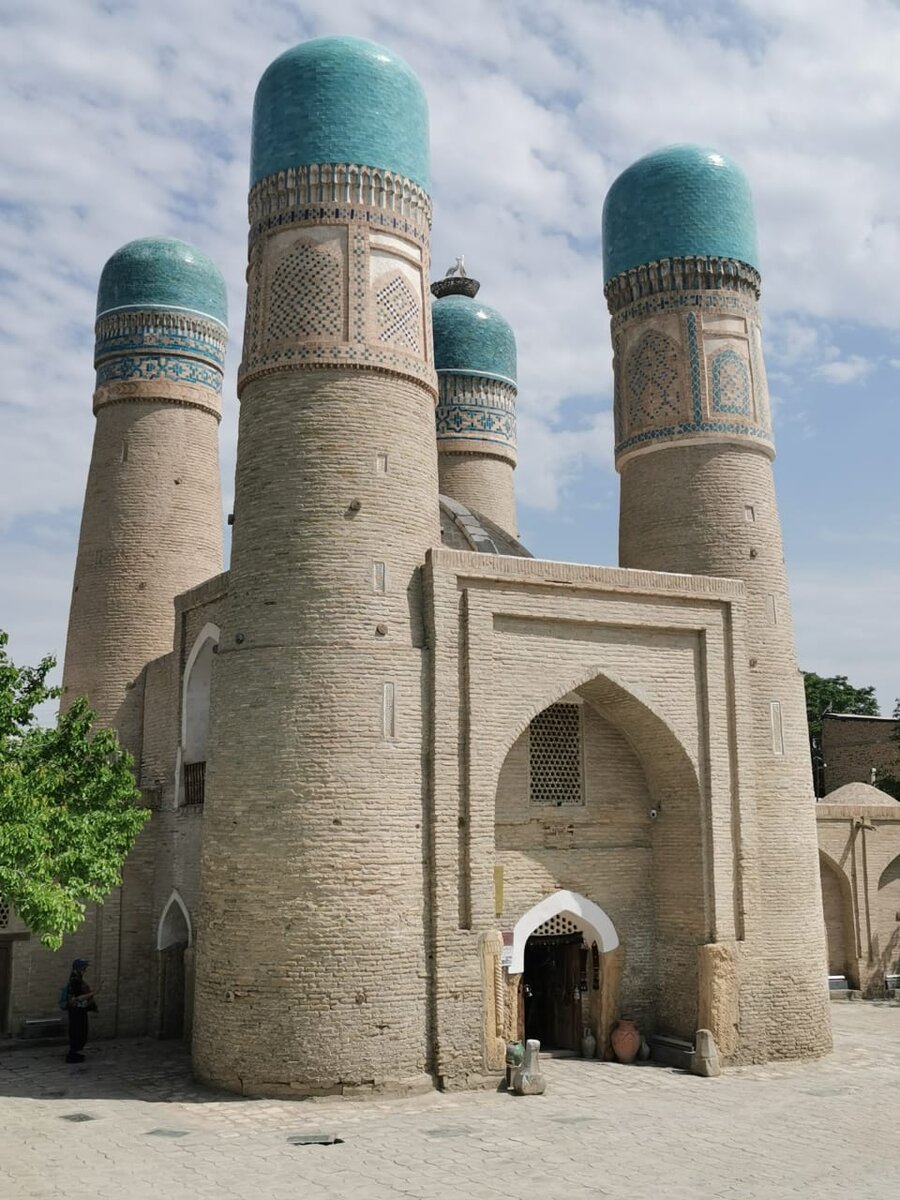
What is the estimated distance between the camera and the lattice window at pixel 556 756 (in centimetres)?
1390

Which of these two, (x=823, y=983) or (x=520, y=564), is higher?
(x=520, y=564)

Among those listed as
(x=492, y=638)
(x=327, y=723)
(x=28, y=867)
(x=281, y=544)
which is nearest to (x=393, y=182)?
(x=281, y=544)

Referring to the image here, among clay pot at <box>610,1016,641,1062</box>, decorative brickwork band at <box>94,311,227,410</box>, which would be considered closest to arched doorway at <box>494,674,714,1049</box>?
clay pot at <box>610,1016,641,1062</box>

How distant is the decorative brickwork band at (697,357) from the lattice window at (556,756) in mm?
4092

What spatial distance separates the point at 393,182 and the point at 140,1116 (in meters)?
10.0

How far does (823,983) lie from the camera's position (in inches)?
555

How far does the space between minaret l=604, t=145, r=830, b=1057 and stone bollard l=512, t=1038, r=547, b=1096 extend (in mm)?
3800

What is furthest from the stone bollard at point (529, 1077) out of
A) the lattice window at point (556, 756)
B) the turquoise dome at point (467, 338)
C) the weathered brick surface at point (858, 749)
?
the weathered brick surface at point (858, 749)

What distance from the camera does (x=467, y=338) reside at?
22.3 meters

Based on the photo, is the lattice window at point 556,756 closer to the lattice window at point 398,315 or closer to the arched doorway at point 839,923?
the lattice window at point 398,315

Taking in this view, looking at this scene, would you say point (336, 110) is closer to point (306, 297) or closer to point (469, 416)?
point (306, 297)

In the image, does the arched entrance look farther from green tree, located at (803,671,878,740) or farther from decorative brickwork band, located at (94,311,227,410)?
green tree, located at (803,671,878,740)

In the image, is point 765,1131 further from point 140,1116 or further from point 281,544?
point 281,544

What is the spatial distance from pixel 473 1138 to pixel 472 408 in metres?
14.8
